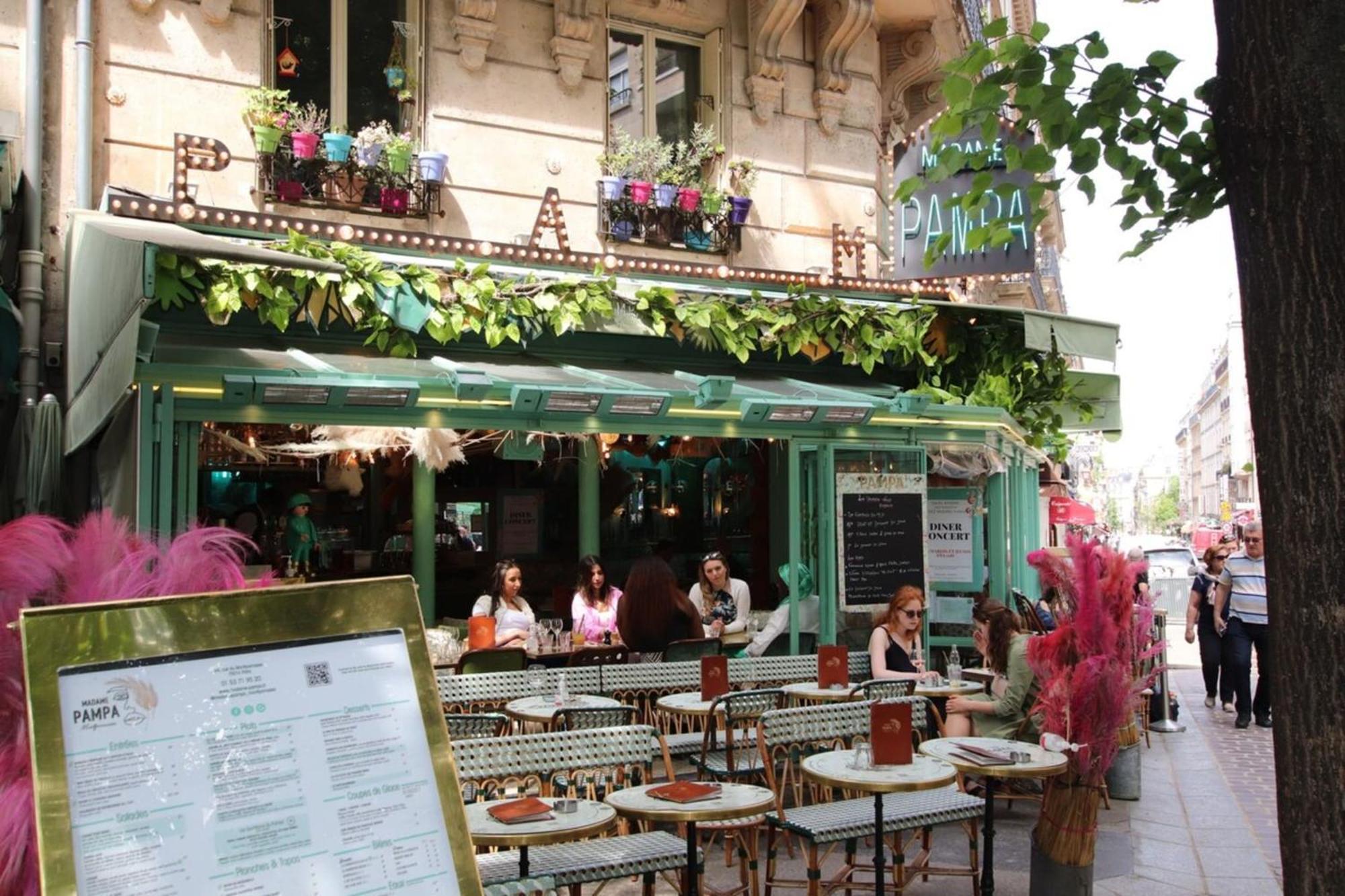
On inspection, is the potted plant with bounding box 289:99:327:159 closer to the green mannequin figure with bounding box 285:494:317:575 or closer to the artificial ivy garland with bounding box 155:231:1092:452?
the artificial ivy garland with bounding box 155:231:1092:452

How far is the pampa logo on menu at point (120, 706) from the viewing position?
7.14 ft

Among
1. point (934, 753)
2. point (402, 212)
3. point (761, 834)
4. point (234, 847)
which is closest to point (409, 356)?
point (402, 212)

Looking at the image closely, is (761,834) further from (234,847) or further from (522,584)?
(522,584)

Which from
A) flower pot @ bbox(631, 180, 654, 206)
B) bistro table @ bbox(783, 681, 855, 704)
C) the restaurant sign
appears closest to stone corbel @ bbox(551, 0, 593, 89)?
flower pot @ bbox(631, 180, 654, 206)

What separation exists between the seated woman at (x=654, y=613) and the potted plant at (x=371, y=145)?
391cm

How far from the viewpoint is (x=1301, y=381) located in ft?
9.34

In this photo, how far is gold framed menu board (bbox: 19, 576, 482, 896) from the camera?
83.9 inches

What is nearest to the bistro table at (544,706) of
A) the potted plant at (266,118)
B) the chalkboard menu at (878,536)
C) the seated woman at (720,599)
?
the seated woman at (720,599)

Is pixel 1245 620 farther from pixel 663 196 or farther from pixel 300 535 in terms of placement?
pixel 300 535

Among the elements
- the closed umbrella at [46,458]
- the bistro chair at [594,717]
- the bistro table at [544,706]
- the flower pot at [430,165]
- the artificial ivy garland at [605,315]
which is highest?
the flower pot at [430,165]

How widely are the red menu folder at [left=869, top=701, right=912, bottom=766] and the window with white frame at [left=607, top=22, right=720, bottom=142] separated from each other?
751cm

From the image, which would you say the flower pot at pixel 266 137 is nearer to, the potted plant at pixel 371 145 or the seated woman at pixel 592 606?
the potted plant at pixel 371 145

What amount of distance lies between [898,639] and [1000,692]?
0.98 meters

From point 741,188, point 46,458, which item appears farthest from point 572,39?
point 46,458
